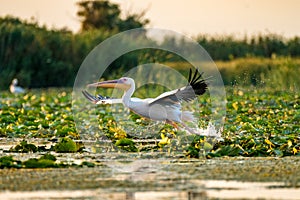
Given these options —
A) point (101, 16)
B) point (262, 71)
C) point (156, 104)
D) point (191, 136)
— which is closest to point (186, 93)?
point (156, 104)

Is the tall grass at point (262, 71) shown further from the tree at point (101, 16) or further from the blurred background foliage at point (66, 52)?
the tree at point (101, 16)

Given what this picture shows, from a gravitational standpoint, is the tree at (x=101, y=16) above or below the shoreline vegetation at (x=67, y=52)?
above

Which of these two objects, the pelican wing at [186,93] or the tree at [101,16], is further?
the tree at [101,16]

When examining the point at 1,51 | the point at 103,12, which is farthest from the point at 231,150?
the point at 103,12

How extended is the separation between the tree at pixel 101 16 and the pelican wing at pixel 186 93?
30.2 metres

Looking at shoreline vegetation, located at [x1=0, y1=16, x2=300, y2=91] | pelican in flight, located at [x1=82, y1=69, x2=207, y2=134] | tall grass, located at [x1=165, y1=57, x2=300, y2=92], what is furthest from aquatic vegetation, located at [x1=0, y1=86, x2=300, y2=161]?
shoreline vegetation, located at [x1=0, y1=16, x2=300, y2=91]

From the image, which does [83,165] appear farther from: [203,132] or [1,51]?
[1,51]

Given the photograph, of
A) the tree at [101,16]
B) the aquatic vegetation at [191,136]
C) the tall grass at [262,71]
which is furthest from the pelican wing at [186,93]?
the tree at [101,16]

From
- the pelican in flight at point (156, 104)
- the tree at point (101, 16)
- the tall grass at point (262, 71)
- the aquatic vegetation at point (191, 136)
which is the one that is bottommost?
the aquatic vegetation at point (191, 136)

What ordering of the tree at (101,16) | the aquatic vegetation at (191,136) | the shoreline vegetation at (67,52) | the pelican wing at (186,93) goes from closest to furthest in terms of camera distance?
the aquatic vegetation at (191,136) → the pelican wing at (186,93) → the shoreline vegetation at (67,52) → the tree at (101,16)

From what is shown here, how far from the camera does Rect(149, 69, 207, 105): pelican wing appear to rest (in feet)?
34.7

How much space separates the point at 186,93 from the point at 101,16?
108 ft

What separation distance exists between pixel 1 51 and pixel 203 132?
18.5 m

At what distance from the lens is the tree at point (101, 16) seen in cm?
4153
